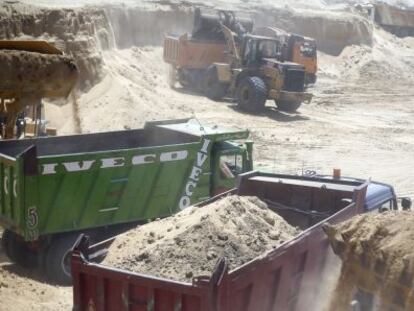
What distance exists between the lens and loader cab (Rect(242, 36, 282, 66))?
2664cm

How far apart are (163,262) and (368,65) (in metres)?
34.4

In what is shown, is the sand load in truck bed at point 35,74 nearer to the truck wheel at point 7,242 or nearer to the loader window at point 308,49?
the truck wheel at point 7,242

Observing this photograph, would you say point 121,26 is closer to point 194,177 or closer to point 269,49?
point 269,49

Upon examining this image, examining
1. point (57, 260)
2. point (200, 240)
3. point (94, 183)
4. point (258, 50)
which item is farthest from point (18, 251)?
point (258, 50)

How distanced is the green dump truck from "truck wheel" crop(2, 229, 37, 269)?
0.05 feet

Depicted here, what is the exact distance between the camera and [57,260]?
10484mm

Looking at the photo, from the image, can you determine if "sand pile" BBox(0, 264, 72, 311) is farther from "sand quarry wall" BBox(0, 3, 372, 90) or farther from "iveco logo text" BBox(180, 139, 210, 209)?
"sand quarry wall" BBox(0, 3, 372, 90)

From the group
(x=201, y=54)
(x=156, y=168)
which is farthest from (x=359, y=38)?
(x=156, y=168)

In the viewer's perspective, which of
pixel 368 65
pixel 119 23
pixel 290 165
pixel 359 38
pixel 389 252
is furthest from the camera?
pixel 359 38

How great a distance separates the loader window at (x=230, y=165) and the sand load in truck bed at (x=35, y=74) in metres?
2.96

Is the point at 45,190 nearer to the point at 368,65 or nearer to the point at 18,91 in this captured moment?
the point at 18,91

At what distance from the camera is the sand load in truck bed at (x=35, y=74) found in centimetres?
1038

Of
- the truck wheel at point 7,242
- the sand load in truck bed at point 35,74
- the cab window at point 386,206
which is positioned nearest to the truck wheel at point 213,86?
the sand load in truck bed at point 35,74

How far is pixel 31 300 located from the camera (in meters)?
9.69
